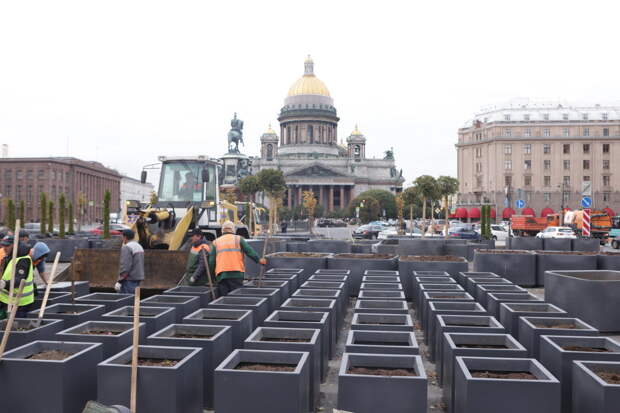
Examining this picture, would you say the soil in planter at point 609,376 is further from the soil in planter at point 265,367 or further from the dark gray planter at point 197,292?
the dark gray planter at point 197,292

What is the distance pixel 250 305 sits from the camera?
8648 millimetres

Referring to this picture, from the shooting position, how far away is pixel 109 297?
9734 mm

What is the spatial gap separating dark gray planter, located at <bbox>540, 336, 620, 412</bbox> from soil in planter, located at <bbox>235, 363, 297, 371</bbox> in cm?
266

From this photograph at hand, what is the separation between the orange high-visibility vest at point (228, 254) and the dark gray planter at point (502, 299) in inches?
165

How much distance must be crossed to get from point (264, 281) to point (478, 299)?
13.1ft

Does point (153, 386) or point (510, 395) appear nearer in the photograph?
point (510, 395)

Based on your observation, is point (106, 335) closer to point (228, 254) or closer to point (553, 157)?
point (228, 254)

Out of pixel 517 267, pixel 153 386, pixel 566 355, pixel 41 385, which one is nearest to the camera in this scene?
pixel 153 386

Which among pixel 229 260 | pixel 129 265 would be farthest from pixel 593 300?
pixel 129 265

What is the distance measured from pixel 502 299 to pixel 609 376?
→ 4.06 metres

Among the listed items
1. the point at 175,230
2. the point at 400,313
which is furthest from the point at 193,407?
the point at 175,230

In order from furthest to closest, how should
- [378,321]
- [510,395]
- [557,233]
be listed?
[557,233] < [378,321] < [510,395]

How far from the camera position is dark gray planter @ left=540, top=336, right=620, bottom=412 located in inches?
235

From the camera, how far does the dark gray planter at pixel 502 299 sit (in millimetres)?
9219
